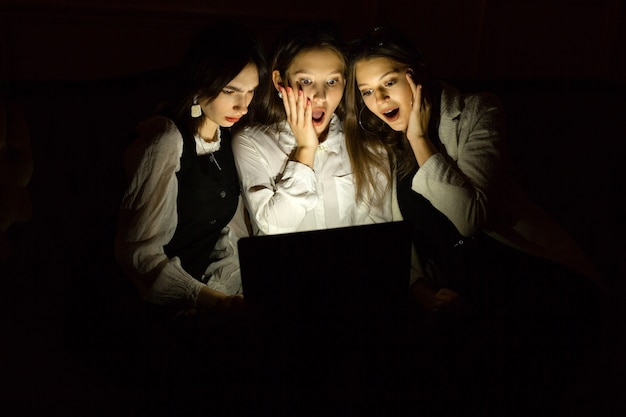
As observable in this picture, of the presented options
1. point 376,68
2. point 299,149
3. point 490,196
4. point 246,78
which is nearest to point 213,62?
point 246,78

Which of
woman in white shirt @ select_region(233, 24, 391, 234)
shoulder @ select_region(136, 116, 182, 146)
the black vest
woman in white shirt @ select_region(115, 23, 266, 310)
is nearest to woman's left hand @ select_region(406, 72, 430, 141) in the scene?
woman in white shirt @ select_region(233, 24, 391, 234)

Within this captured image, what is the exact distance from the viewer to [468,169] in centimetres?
152

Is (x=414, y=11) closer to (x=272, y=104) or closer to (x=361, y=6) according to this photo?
(x=361, y=6)

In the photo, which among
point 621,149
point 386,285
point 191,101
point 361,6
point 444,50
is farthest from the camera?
point 444,50

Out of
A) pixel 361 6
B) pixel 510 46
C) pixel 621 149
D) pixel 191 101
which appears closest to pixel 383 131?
pixel 191 101

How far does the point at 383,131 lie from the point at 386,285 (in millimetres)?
605

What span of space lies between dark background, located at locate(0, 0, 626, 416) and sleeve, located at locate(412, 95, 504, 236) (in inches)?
14.6

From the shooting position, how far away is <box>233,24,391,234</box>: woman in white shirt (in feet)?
5.04

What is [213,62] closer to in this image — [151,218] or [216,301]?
[151,218]

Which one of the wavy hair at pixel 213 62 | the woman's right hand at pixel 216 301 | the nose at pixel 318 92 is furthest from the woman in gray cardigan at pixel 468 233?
the woman's right hand at pixel 216 301

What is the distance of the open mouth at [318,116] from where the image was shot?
1.60 metres

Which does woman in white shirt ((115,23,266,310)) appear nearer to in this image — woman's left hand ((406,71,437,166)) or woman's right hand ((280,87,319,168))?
woman's right hand ((280,87,319,168))

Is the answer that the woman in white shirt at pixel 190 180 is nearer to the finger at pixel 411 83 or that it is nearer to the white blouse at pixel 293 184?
the white blouse at pixel 293 184

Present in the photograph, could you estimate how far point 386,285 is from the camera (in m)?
1.27
